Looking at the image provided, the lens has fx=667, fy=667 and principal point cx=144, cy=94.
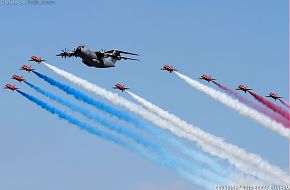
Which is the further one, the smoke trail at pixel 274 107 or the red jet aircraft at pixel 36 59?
the red jet aircraft at pixel 36 59

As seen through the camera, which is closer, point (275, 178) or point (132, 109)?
point (275, 178)

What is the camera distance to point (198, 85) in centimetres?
13062

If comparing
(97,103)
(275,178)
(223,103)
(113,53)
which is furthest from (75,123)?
(275,178)

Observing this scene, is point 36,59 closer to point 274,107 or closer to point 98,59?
point 98,59

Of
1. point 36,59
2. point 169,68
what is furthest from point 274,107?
point 36,59

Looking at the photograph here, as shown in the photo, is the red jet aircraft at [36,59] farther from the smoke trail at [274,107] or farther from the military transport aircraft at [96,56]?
the smoke trail at [274,107]

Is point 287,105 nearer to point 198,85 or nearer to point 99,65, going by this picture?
point 198,85

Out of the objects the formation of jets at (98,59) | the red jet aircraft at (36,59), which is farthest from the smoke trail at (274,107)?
the red jet aircraft at (36,59)

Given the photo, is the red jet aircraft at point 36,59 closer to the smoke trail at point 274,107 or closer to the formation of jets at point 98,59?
the formation of jets at point 98,59

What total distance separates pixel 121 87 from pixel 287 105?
33.1 metres

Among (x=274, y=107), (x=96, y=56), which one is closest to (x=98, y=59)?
(x=96, y=56)

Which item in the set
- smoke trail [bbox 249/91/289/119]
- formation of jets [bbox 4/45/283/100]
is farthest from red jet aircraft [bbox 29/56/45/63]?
smoke trail [bbox 249/91/289/119]

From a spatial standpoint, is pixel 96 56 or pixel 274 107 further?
pixel 96 56

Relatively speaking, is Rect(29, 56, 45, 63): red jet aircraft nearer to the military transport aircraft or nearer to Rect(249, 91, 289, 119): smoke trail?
the military transport aircraft
